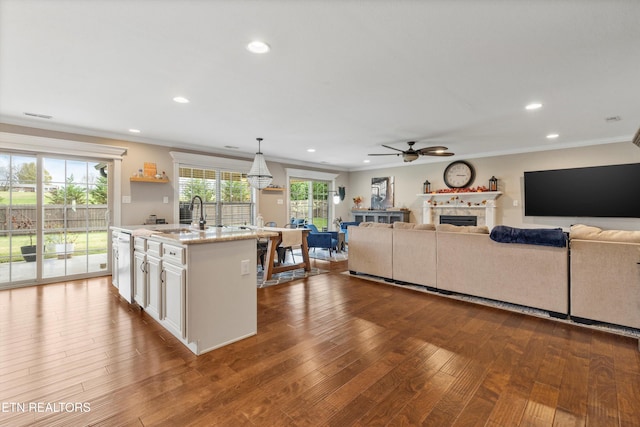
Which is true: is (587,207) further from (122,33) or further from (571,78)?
(122,33)

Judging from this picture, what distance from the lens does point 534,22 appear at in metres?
2.01

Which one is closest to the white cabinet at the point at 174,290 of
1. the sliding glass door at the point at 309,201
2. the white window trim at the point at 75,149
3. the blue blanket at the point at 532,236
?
the white window trim at the point at 75,149

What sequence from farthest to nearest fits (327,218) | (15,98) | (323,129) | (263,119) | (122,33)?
(327,218) → (323,129) → (263,119) → (15,98) → (122,33)

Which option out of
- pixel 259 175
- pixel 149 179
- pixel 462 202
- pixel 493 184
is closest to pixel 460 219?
pixel 462 202

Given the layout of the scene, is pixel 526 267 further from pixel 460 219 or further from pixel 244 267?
pixel 460 219

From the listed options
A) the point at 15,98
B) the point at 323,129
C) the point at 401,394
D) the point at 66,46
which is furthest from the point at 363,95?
the point at 15,98

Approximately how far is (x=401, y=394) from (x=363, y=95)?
2939 millimetres

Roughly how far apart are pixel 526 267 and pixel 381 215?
5.28 meters

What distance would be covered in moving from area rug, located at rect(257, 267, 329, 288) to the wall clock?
4238 millimetres

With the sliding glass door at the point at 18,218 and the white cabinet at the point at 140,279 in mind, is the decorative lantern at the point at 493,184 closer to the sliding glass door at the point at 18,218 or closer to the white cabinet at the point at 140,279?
the white cabinet at the point at 140,279

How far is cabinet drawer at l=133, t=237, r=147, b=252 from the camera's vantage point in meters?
3.09

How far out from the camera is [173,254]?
257 cm

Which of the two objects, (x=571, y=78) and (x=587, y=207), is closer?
(x=571, y=78)

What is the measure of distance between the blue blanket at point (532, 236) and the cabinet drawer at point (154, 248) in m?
3.70
